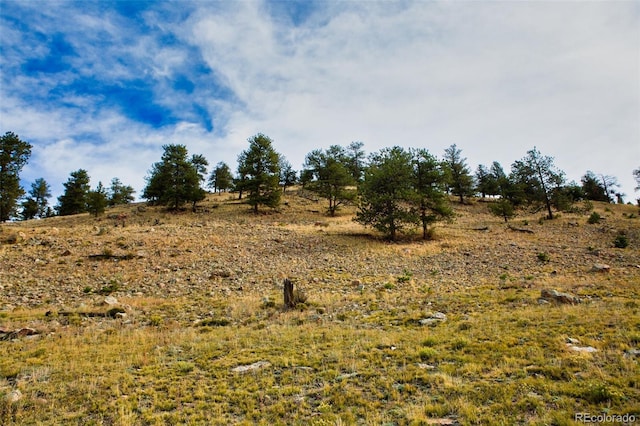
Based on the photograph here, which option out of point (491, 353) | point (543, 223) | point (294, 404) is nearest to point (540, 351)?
point (491, 353)

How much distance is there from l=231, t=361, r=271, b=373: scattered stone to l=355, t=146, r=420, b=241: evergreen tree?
965 inches

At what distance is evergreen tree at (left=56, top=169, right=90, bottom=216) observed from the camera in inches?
2216

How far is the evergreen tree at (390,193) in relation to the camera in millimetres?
31672

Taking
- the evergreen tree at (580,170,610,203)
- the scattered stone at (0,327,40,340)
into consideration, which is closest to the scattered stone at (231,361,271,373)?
the scattered stone at (0,327,40,340)

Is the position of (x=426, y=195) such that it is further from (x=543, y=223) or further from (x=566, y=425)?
(x=566, y=425)

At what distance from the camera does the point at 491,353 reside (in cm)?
805

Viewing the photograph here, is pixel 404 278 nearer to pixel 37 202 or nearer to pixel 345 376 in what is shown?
pixel 345 376

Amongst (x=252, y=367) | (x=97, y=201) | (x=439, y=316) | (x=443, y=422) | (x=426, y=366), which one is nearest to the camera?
(x=443, y=422)

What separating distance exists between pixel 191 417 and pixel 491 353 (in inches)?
281

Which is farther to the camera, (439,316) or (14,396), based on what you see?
(439,316)

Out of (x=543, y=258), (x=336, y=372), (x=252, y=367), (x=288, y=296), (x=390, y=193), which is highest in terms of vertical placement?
(x=390, y=193)

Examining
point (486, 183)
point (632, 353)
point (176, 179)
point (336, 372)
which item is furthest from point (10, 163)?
point (486, 183)

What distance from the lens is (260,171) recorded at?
46625 mm

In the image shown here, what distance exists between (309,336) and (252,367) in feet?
8.52
